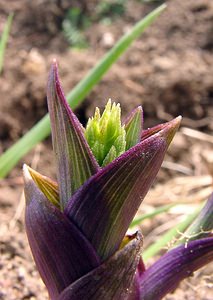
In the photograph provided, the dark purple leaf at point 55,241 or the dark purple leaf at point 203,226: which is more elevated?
the dark purple leaf at point 55,241

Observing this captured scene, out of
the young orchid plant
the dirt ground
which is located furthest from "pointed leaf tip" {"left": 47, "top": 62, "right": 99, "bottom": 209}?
the dirt ground

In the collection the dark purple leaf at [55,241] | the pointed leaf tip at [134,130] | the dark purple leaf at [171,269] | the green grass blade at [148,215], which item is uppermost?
the pointed leaf tip at [134,130]

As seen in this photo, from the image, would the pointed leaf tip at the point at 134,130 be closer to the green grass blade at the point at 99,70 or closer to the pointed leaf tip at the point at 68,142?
the pointed leaf tip at the point at 68,142

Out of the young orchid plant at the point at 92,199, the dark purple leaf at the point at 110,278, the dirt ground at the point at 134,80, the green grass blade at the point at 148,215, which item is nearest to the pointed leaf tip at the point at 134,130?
the young orchid plant at the point at 92,199

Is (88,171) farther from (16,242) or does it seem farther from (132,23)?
(132,23)

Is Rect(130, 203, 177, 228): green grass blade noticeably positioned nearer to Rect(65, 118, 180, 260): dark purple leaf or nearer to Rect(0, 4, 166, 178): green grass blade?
Rect(0, 4, 166, 178): green grass blade

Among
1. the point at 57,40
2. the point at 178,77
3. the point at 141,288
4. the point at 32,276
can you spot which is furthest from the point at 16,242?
the point at 57,40
